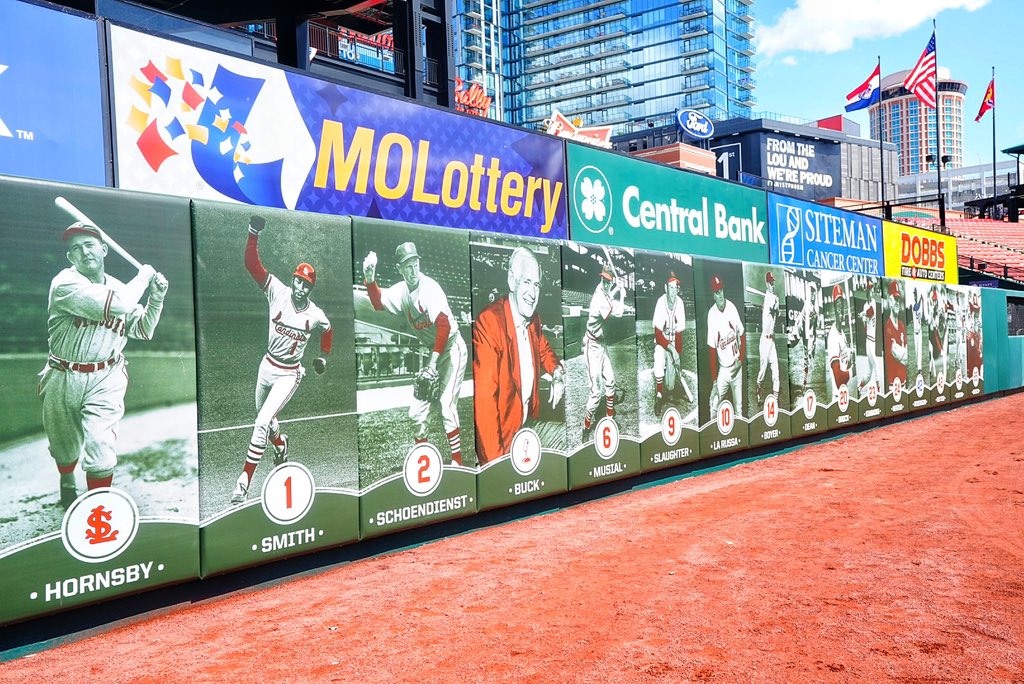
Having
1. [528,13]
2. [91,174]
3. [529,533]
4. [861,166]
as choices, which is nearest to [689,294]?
[529,533]

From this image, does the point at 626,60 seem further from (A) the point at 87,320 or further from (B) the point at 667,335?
(A) the point at 87,320

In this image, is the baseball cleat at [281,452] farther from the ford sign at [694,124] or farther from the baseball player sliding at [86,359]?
the ford sign at [694,124]

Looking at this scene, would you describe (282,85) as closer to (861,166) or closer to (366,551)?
(366,551)

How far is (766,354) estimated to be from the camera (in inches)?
578

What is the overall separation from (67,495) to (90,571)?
0.59 m

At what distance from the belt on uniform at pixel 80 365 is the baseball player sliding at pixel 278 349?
1277 millimetres

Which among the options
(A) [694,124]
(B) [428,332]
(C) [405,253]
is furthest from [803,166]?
(C) [405,253]

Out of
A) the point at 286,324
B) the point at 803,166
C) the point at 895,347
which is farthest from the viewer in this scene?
the point at 803,166

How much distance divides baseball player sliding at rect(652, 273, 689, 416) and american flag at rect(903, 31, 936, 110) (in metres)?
25.5

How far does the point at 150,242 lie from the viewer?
20.9 ft

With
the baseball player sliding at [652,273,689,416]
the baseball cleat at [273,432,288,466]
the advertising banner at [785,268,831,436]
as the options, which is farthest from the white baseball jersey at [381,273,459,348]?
the advertising banner at [785,268,831,436]

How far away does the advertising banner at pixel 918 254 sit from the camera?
21.5 m

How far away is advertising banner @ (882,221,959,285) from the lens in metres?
21.5

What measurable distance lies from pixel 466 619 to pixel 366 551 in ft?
7.74
